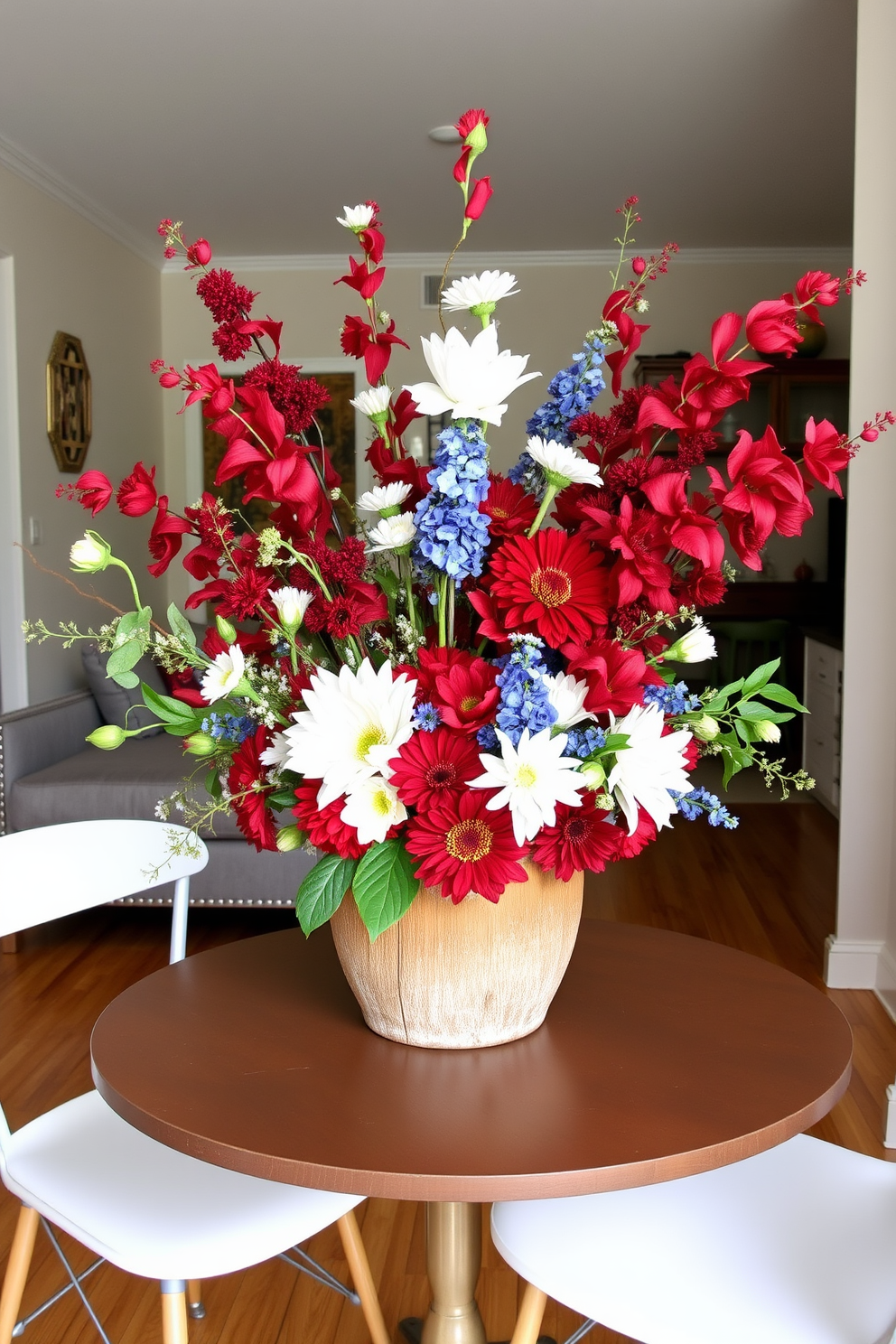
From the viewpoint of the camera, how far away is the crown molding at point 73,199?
4.55 metres

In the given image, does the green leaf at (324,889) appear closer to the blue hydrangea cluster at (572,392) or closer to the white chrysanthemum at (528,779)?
the white chrysanthemum at (528,779)

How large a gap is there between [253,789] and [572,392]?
49 cm

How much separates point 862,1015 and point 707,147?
3.40m

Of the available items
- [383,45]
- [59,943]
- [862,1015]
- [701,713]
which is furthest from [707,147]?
[701,713]

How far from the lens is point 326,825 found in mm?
1013

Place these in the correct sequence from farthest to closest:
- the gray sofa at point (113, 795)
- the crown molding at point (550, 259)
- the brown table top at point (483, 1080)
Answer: the crown molding at point (550, 259) < the gray sofa at point (113, 795) < the brown table top at point (483, 1080)

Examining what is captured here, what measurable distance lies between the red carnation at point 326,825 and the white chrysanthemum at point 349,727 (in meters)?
0.02

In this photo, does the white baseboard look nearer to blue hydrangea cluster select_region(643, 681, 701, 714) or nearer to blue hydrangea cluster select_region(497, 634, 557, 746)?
blue hydrangea cluster select_region(643, 681, 701, 714)

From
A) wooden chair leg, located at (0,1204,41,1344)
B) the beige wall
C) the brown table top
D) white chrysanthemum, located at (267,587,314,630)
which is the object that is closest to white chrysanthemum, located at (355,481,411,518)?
white chrysanthemum, located at (267,587,314,630)

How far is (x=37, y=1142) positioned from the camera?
151 centimetres

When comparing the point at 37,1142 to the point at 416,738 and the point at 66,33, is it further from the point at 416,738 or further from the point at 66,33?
the point at 66,33

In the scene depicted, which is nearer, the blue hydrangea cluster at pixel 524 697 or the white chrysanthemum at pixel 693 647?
the blue hydrangea cluster at pixel 524 697

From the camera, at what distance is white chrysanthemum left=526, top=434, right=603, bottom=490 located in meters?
1.00

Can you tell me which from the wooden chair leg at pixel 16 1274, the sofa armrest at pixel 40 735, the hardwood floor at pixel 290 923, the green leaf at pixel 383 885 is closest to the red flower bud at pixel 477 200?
the green leaf at pixel 383 885
